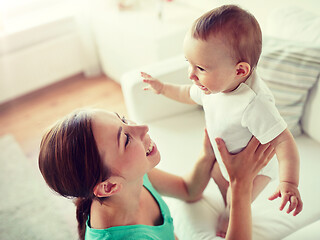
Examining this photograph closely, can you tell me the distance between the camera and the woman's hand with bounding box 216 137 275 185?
986mm

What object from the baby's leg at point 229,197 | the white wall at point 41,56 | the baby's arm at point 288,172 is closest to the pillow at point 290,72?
the baby's leg at point 229,197

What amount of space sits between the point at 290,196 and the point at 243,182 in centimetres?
17

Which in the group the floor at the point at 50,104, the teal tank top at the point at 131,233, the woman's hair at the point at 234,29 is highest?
the woman's hair at the point at 234,29

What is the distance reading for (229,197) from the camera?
3.75 ft

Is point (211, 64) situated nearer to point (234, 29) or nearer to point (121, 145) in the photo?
point (234, 29)

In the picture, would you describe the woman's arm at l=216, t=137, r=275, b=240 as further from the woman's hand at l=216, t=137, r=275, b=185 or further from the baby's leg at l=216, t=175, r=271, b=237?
the baby's leg at l=216, t=175, r=271, b=237

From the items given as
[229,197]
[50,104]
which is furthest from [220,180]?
[50,104]

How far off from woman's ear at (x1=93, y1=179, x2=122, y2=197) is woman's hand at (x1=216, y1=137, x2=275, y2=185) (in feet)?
1.08

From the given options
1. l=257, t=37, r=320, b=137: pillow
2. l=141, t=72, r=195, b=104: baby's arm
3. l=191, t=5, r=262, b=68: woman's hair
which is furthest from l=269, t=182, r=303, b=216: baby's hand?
l=257, t=37, r=320, b=137: pillow

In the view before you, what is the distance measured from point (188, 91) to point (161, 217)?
44 centimetres

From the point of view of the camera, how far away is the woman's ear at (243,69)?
88 cm

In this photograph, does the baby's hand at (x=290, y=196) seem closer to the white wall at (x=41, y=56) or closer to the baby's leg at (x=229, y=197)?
the baby's leg at (x=229, y=197)

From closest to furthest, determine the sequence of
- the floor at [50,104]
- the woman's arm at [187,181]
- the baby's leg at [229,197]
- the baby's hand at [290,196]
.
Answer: the baby's hand at [290,196], the baby's leg at [229,197], the woman's arm at [187,181], the floor at [50,104]

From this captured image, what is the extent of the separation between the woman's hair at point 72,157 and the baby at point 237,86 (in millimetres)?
343
